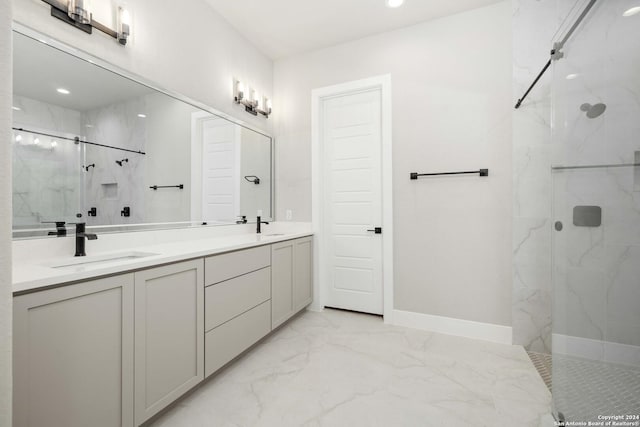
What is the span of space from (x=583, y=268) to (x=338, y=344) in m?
1.73

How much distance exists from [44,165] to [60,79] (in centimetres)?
47

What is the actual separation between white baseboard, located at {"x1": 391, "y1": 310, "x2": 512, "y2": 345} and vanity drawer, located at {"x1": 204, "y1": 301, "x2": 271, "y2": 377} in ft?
4.29

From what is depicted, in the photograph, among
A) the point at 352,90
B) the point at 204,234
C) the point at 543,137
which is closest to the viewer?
the point at 543,137

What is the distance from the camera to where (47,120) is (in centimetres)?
145

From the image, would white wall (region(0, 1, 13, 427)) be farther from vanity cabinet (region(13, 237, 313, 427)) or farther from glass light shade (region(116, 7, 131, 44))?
glass light shade (region(116, 7, 131, 44))

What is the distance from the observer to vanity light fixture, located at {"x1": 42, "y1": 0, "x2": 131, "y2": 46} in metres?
1.47

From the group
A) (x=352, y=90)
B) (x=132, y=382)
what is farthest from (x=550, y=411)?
(x=352, y=90)

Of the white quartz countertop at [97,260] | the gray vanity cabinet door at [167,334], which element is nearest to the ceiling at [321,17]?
the white quartz countertop at [97,260]

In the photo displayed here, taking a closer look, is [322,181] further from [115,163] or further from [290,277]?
[115,163]

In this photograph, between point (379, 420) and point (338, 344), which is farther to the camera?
point (338, 344)

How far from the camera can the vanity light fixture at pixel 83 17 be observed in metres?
1.47

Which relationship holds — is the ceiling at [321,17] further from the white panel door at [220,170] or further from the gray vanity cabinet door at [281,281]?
the gray vanity cabinet door at [281,281]

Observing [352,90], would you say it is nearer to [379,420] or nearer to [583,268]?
[583,268]

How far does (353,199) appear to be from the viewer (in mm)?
3039
